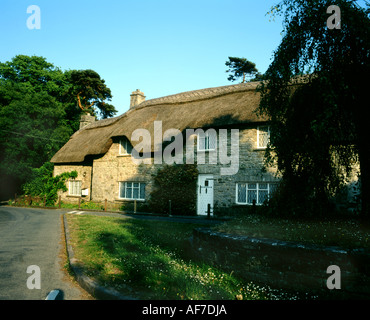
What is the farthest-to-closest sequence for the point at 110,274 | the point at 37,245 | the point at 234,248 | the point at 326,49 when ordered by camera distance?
the point at 37,245, the point at 326,49, the point at 234,248, the point at 110,274

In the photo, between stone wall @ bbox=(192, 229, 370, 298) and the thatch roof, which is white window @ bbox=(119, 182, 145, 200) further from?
stone wall @ bbox=(192, 229, 370, 298)

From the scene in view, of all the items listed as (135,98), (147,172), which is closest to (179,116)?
(147,172)

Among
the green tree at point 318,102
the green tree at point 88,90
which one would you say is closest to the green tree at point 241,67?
the green tree at point 88,90

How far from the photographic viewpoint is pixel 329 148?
6.50 metres

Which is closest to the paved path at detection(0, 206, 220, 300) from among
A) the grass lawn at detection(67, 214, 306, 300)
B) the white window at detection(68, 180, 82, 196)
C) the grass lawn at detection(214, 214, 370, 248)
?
the grass lawn at detection(67, 214, 306, 300)

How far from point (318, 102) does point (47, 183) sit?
78.9ft

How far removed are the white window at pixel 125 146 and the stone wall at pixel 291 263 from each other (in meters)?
15.5

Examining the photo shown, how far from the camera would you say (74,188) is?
2416 cm

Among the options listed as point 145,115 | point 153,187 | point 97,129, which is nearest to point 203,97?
point 145,115

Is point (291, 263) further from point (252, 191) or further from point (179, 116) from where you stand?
point (179, 116)

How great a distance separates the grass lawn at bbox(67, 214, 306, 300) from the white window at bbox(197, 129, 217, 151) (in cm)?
906
